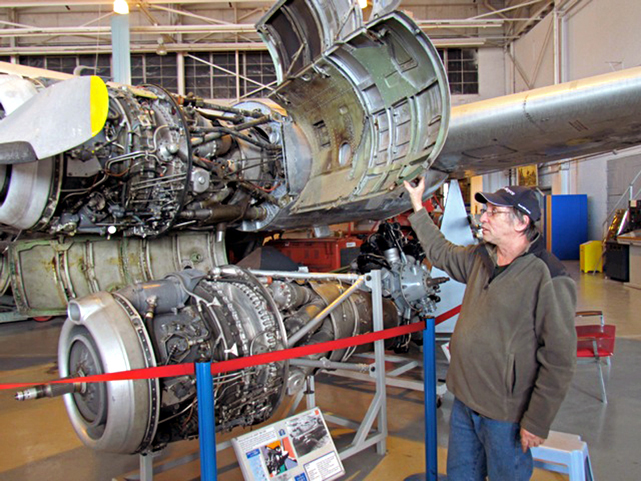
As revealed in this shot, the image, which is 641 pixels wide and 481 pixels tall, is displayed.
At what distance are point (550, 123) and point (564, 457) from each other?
10.7 feet

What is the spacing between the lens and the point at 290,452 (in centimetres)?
293

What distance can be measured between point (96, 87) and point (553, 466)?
11.0 feet

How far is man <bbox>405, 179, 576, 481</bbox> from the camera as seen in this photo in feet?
6.69

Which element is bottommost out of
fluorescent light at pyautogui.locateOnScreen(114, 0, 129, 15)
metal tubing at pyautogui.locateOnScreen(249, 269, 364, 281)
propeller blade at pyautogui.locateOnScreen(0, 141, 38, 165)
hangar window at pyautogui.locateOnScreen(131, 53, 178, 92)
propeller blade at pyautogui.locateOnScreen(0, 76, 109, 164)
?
metal tubing at pyautogui.locateOnScreen(249, 269, 364, 281)

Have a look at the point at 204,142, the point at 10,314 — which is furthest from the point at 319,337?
the point at 10,314

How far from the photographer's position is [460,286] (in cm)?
616

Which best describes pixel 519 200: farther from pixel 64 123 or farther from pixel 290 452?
pixel 64 123

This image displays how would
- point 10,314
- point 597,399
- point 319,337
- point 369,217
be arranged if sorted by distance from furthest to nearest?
point 10,314 < point 369,217 < point 597,399 < point 319,337

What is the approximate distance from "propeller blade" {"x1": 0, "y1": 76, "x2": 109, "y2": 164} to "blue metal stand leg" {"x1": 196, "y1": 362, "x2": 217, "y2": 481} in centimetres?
171

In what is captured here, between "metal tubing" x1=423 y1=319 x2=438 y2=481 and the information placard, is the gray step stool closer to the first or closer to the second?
"metal tubing" x1=423 y1=319 x2=438 y2=481

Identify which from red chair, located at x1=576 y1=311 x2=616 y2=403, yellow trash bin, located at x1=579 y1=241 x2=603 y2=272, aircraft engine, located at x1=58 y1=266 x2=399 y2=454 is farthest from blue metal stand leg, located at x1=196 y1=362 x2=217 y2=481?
yellow trash bin, located at x1=579 y1=241 x2=603 y2=272

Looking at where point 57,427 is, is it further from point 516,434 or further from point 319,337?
point 516,434

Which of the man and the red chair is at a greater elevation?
the man

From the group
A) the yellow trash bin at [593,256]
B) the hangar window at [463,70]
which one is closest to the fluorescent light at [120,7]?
the yellow trash bin at [593,256]
